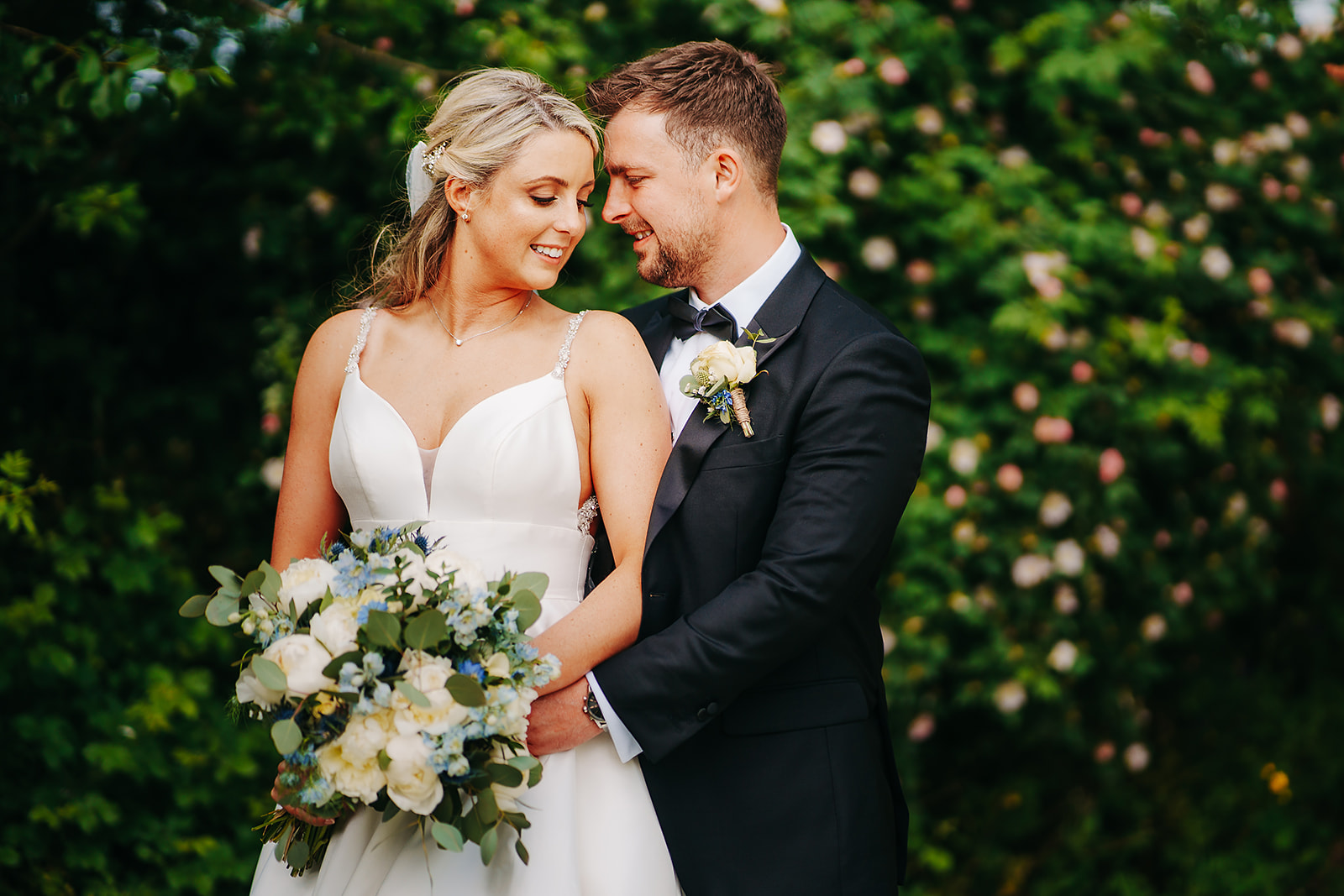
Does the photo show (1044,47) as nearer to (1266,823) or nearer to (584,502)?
(584,502)

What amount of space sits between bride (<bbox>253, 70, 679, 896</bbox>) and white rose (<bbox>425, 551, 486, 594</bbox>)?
0.34 meters

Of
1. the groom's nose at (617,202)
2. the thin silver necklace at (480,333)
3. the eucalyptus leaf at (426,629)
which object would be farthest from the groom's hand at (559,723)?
the groom's nose at (617,202)

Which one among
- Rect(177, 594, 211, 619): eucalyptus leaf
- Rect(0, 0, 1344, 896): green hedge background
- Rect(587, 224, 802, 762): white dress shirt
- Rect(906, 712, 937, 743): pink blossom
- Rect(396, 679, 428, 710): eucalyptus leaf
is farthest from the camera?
Rect(906, 712, 937, 743): pink blossom

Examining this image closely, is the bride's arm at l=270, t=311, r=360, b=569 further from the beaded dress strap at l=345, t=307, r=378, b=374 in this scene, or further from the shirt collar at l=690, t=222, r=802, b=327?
the shirt collar at l=690, t=222, r=802, b=327

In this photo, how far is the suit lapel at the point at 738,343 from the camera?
2.20 m

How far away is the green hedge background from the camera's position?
11.2 ft

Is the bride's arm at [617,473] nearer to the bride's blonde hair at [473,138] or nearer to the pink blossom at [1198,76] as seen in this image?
the bride's blonde hair at [473,138]

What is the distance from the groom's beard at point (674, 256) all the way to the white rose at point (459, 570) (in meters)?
0.96

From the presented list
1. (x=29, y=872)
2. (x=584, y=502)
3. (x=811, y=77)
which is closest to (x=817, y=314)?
(x=584, y=502)

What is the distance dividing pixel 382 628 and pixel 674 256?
119 centimetres

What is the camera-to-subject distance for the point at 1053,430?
12.4 feet

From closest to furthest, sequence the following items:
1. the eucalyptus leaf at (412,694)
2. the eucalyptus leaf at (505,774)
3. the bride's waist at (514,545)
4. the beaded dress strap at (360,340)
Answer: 1. the eucalyptus leaf at (412,694)
2. the eucalyptus leaf at (505,774)
3. the bride's waist at (514,545)
4. the beaded dress strap at (360,340)

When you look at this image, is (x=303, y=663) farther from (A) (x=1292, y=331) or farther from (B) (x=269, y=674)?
(A) (x=1292, y=331)

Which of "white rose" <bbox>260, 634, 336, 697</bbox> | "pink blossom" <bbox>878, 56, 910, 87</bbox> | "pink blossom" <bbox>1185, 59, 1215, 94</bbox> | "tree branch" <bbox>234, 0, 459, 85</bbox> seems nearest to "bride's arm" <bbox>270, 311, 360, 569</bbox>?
"white rose" <bbox>260, 634, 336, 697</bbox>
